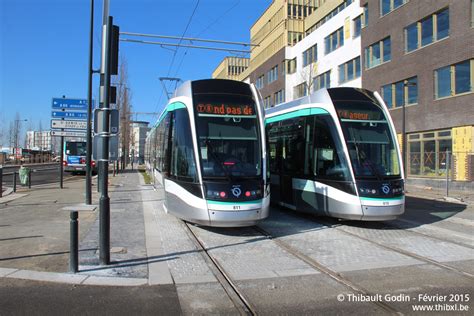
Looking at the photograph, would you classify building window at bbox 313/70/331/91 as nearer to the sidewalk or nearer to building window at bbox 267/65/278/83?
building window at bbox 267/65/278/83

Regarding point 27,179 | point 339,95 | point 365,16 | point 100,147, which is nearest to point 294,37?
point 365,16

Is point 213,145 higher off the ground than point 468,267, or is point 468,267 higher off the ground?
point 213,145

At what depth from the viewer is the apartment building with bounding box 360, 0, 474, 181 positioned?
23719mm

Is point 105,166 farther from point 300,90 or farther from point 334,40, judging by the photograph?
point 300,90

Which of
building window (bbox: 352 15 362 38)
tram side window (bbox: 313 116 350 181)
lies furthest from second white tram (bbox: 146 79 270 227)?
building window (bbox: 352 15 362 38)

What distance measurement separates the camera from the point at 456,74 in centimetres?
2467

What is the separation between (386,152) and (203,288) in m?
6.44

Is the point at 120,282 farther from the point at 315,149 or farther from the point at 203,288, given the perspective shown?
the point at 315,149

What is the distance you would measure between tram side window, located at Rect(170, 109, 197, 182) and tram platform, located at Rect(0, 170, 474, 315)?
1400 millimetres

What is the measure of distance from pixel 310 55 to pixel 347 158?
36.5 meters

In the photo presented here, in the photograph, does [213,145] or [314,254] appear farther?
[213,145]

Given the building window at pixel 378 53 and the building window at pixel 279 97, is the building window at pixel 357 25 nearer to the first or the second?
the building window at pixel 378 53

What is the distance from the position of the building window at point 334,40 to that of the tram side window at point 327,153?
1144 inches

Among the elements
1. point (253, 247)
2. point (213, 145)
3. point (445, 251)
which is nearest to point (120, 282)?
point (253, 247)
